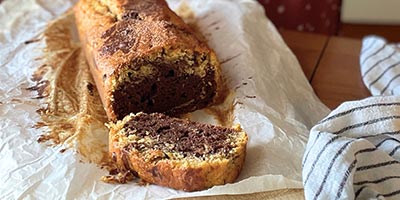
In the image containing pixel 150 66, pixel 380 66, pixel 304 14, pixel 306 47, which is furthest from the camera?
pixel 304 14

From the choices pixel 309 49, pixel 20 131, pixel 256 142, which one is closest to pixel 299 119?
pixel 256 142

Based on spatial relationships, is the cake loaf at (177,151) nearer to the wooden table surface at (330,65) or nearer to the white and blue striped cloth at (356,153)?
the white and blue striped cloth at (356,153)

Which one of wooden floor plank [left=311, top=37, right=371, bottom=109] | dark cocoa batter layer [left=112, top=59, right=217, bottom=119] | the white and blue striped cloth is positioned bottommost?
wooden floor plank [left=311, top=37, right=371, bottom=109]

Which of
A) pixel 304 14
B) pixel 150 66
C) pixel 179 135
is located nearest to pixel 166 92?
pixel 150 66

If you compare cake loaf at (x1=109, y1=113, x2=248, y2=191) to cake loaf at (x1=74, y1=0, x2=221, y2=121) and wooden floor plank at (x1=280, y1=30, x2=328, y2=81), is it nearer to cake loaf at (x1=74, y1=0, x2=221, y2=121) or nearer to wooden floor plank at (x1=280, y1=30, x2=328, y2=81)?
cake loaf at (x1=74, y1=0, x2=221, y2=121)

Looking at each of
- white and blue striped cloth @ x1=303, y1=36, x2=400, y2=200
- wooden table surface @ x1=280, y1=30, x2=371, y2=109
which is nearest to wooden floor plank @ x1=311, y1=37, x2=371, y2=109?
wooden table surface @ x1=280, y1=30, x2=371, y2=109

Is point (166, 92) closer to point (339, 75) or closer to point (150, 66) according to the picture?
point (150, 66)

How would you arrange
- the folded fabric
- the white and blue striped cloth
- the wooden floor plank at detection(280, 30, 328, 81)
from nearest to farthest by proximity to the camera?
the white and blue striped cloth, the folded fabric, the wooden floor plank at detection(280, 30, 328, 81)
